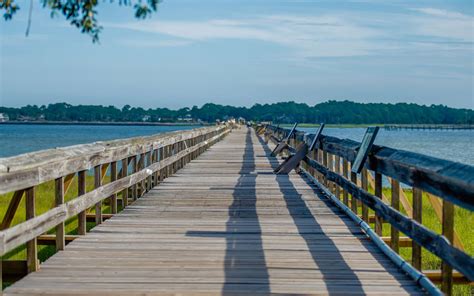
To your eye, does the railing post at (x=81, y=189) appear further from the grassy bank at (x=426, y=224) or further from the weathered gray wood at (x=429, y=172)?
the grassy bank at (x=426, y=224)

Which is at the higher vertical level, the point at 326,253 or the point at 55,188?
the point at 55,188

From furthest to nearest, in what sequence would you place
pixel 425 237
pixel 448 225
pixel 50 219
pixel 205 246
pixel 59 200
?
pixel 205 246, pixel 59 200, pixel 50 219, pixel 425 237, pixel 448 225

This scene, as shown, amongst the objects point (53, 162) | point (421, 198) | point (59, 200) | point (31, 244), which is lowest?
point (31, 244)

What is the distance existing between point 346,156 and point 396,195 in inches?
103

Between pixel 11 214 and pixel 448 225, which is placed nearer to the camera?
pixel 448 225

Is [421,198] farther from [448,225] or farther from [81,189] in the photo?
[81,189]

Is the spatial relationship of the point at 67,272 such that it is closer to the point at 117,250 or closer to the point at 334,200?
the point at 117,250

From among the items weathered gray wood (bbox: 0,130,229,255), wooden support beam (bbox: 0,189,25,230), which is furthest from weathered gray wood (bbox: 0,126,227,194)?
wooden support beam (bbox: 0,189,25,230)

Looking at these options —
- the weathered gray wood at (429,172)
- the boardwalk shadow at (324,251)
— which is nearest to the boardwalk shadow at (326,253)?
the boardwalk shadow at (324,251)

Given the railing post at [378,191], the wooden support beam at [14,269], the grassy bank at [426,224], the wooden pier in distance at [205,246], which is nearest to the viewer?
the wooden pier in distance at [205,246]

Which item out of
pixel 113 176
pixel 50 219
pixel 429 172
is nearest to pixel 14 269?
pixel 50 219

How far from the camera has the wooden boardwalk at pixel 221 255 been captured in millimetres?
5074

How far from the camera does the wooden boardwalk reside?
5.07 meters

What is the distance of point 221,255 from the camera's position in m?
6.21
